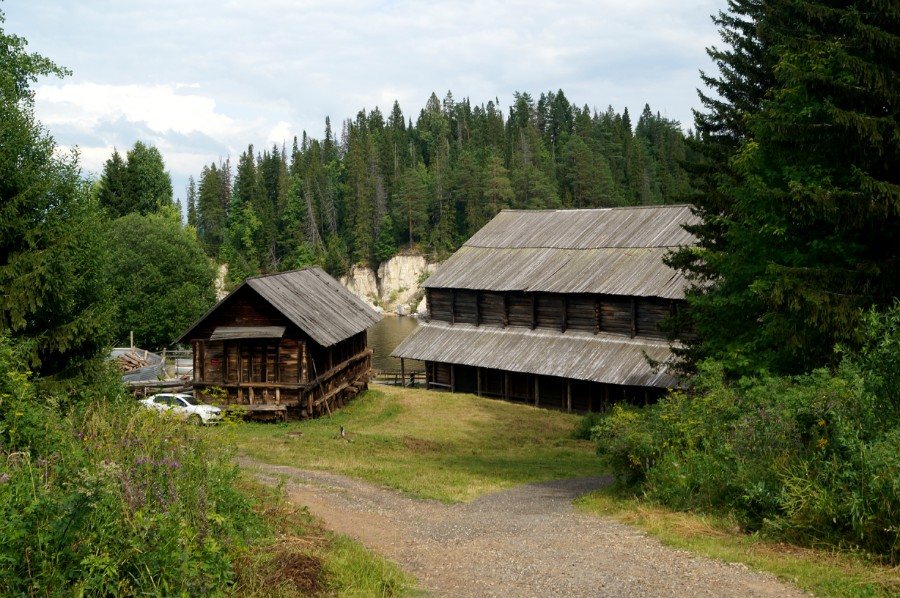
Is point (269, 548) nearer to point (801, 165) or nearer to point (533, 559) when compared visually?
point (533, 559)

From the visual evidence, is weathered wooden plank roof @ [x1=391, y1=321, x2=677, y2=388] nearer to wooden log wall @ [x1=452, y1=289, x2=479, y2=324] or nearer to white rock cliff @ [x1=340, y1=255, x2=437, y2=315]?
wooden log wall @ [x1=452, y1=289, x2=479, y2=324]

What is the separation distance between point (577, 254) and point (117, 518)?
126ft

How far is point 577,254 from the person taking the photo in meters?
43.9

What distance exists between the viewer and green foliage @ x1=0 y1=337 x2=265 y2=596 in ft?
22.2

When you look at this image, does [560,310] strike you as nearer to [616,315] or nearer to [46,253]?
[616,315]

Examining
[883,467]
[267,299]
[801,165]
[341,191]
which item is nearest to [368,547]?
[883,467]

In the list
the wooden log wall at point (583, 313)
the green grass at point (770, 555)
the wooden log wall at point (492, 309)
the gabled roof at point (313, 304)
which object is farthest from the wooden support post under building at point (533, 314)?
the green grass at point (770, 555)

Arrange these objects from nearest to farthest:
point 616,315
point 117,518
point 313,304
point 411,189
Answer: point 117,518 < point 313,304 < point 616,315 < point 411,189

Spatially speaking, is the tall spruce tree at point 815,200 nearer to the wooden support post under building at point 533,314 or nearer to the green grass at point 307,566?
the green grass at point 307,566

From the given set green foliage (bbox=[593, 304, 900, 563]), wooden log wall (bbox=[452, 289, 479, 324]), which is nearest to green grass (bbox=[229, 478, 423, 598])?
green foliage (bbox=[593, 304, 900, 563])

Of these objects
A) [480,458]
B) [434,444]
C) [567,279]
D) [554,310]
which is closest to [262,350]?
[434,444]

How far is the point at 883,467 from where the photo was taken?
9.99 metres

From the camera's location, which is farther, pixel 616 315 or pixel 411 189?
pixel 411 189

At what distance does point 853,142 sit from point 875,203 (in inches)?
64.4
